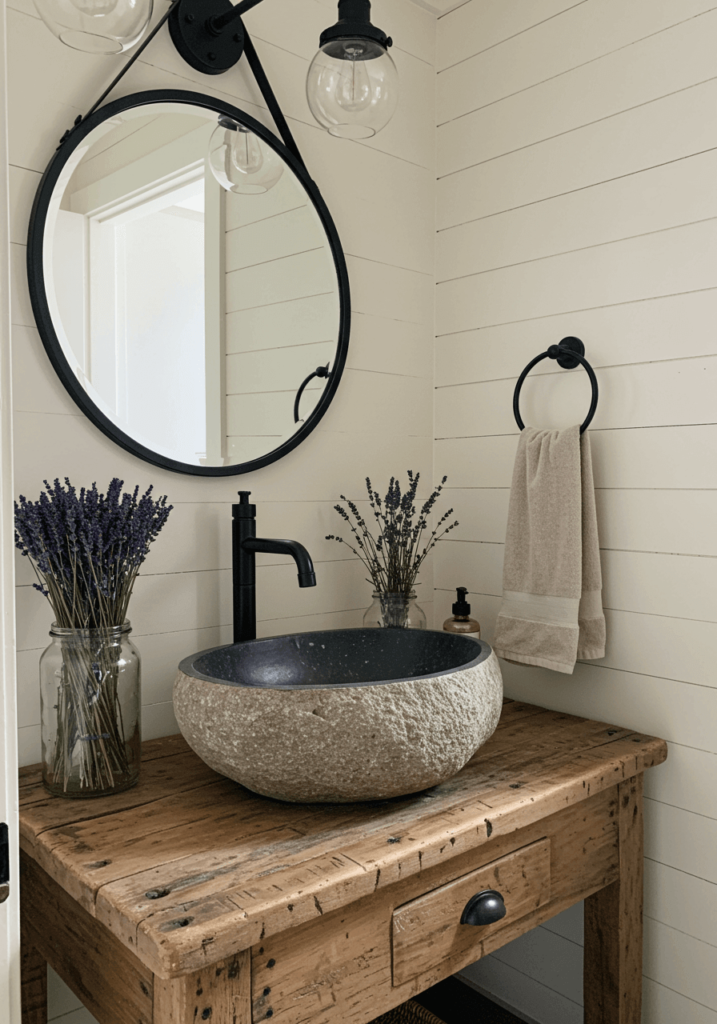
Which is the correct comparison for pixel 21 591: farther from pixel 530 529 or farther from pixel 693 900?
pixel 693 900

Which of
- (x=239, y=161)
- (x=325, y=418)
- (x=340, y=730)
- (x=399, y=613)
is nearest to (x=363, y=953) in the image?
(x=340, y=730)

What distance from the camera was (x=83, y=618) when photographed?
3.39 ft

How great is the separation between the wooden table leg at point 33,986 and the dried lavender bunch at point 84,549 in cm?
48

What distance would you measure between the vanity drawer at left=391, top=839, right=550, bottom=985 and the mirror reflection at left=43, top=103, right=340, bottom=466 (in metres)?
0.78

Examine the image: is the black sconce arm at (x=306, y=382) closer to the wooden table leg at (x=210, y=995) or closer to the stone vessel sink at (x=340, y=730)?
the stone vessel sink at (x=340, y=730)

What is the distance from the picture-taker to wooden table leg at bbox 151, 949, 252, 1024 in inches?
29.4

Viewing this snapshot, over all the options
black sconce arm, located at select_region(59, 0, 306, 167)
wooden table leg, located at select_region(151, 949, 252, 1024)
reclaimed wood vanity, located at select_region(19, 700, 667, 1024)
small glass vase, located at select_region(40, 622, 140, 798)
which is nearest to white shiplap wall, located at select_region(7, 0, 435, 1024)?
black sconce arm, located at select_region(59, 0, 306, 167)

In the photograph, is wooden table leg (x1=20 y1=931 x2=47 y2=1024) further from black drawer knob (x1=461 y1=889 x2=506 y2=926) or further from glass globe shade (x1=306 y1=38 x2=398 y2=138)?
glass globe shade (x1=306 y1=38 x2=398 y2=138)

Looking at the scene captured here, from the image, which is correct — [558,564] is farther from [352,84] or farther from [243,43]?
[243,43]

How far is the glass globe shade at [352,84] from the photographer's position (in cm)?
96

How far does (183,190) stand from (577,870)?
1277 millimetres

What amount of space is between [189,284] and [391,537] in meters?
0.60

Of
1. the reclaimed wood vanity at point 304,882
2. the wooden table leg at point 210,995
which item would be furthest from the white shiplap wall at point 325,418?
the wooden table leg at point 210,995

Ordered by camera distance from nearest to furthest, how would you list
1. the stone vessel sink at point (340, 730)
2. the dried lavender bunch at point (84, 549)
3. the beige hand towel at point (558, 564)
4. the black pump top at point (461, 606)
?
the stone vessel sink at point (340, 730) → the dried lavender bunch at point (84, 549) → the beige hand towel at point (558, 564) → the black pump top at point (461, 606)
